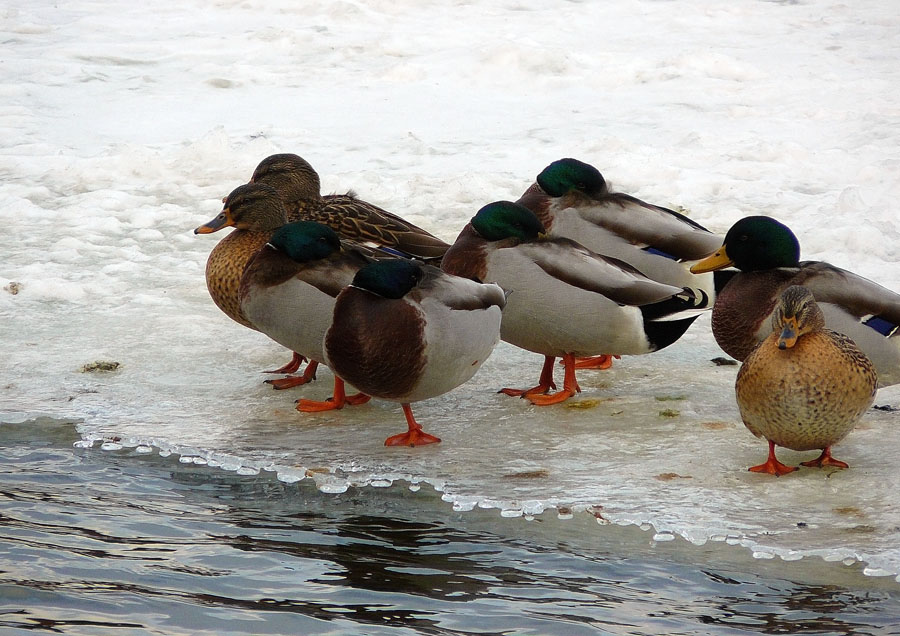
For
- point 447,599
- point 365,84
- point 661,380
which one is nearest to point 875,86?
point 365,84

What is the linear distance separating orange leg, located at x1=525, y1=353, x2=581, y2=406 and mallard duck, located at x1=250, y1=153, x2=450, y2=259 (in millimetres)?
1007

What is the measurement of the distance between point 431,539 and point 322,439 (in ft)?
3.54

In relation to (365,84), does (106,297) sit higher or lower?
lower

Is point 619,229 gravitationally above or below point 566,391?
above

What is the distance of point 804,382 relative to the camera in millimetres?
4320

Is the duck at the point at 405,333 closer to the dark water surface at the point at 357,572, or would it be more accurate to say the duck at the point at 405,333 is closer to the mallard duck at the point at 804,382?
the dark water surface at the point at 357,572

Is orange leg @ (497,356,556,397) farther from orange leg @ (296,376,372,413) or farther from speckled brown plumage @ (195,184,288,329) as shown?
speckled brown plumage @ (195,184,288,329)

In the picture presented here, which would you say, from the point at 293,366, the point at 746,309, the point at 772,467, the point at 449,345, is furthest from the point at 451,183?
the point at 772,467

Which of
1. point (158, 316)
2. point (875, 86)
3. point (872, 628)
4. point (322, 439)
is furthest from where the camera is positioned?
point (875, 86)

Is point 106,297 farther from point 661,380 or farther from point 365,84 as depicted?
point 365,84

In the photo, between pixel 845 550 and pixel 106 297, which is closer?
pixel 845 550

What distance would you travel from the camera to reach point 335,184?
856cm

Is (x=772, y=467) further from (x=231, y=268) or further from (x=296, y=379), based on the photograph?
(x=231, y=268)

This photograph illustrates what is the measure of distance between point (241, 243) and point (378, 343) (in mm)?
1465
